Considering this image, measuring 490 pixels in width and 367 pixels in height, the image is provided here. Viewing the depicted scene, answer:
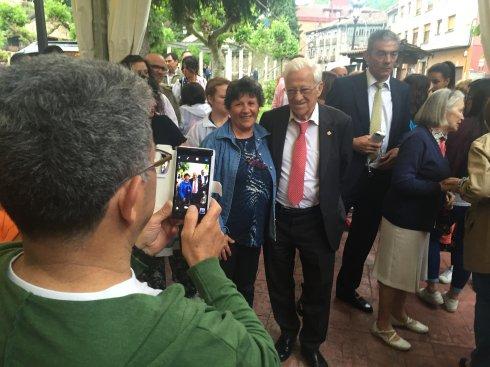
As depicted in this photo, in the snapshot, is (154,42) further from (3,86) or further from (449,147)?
(3,86)

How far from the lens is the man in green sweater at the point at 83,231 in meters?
0.65

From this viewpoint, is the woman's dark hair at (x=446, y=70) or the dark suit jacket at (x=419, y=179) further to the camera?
the woman's dark hair at (x=446, y=70)

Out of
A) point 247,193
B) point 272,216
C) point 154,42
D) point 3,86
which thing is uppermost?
point 154,42

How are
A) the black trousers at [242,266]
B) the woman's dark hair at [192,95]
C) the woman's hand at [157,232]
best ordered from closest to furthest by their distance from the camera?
the woman's hand at [157,232]
the black trousers at [242,266]
the woman's dark hair at [192,95]

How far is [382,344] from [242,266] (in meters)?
1.22

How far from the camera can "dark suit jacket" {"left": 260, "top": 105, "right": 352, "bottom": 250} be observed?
2361 millimetres

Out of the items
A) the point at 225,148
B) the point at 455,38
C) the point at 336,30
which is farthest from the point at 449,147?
the point at 336,30

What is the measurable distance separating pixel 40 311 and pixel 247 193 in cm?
174

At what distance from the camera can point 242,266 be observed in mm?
2633

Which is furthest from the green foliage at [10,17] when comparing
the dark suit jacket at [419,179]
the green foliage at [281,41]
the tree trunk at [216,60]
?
the dark suit jacket at [419,179]

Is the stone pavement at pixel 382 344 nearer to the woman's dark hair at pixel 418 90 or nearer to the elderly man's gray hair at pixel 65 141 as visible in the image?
the woman's dark hair at pixel 418 90

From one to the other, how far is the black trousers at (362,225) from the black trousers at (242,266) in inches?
38.4

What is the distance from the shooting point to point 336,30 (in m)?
45.3

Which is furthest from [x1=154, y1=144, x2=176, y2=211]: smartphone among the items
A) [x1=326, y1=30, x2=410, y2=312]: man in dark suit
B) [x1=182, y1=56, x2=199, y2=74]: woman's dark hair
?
[x1=182, y1=56, x2=199, y2=74]: woman's dark hair
